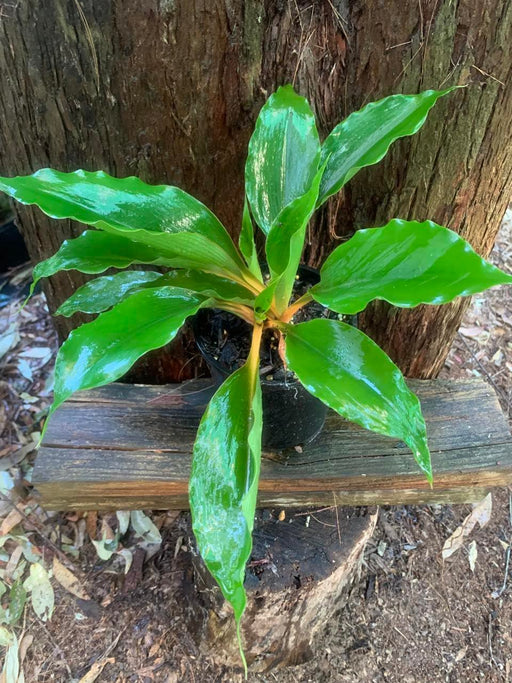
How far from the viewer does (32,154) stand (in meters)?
1.25

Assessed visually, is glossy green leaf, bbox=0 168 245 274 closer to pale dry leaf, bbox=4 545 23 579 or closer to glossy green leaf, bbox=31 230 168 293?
glossy green leaf, bbox=31 230 168 293

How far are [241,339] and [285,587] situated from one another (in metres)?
0.59

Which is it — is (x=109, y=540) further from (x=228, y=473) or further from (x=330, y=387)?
(x=330, y=387)

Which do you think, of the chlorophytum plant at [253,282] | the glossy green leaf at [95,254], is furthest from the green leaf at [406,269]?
the glossy green leaf at [95,254]

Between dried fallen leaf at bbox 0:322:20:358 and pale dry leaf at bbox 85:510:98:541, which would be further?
dried fallen leaf at bbox 0:322:20:358

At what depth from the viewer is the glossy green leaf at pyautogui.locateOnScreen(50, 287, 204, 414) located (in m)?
0.87

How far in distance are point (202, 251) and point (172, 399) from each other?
59cm

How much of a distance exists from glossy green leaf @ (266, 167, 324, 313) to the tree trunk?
0.38 meters

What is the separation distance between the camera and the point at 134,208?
948 mm

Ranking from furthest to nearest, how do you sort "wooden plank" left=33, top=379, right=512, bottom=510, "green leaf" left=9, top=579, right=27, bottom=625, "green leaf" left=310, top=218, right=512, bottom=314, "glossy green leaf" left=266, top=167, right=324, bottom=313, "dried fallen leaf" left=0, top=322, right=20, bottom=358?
"dried fallen leaf" left=0, top=322, right=20, bottom=358, "green leaf" left=9, top=579, right=27, bottom=625, "wooden plank" left=33, top=379, right=512, bottom=510, "glossy green leaf" left=266, top=167, right=324, bottom=313, "green leaf" left=310, top=218, right=512, bottom=314

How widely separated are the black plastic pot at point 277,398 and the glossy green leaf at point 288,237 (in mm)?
187

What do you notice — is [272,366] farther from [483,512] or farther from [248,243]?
[483,512]

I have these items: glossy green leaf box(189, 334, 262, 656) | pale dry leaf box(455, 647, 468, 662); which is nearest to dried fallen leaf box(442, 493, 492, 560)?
pale dry leaf box(455, 647, 468, 662)

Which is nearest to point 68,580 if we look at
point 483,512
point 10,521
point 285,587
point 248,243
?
point 10,521
